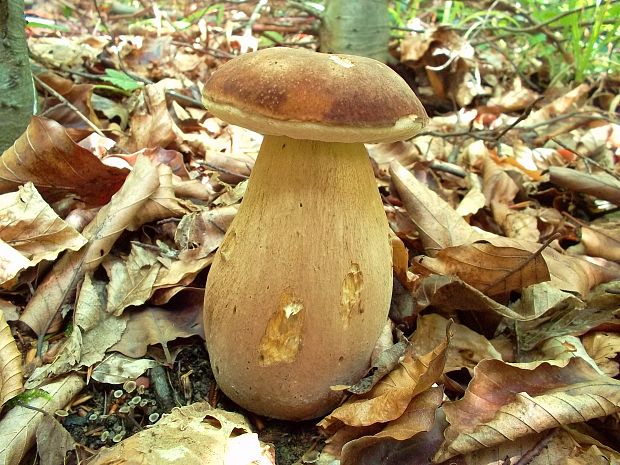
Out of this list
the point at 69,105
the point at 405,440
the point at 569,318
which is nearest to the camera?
the point at 405,440

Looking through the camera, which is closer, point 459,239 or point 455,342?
point 455,342

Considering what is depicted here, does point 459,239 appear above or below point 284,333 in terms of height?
below

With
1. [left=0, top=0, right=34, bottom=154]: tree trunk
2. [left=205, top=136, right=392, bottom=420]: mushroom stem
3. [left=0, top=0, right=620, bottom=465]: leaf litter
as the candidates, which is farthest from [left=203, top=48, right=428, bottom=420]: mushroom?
[left=0, top=0, right=34, bottom=154]: tree trunk

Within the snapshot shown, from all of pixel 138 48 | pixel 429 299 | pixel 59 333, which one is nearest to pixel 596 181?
pixel 429 299

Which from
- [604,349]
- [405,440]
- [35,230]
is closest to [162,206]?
[35,230]

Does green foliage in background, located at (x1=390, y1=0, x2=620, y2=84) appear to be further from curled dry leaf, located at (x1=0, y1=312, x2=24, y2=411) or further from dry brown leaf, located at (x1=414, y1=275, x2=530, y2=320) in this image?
curled dry leaf, located at (x1=0, y1=312, x2=24, y2=411)

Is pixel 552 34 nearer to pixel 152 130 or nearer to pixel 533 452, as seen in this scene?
pixel 152 130
